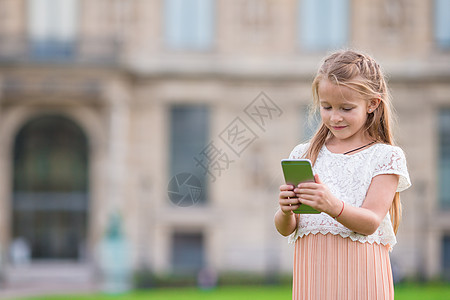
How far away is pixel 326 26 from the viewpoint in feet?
84.6

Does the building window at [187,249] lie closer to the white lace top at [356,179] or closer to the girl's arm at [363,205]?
the white lace top at [356,179]

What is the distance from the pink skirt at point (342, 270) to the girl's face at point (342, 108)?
45 cm

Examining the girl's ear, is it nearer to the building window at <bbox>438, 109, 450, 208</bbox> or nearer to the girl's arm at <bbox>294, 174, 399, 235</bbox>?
the girl's arm at <bbox>294, 174, 399, 235</bbox>

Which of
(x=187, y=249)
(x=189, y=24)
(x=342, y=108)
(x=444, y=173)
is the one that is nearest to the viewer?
(x=342, y=108)

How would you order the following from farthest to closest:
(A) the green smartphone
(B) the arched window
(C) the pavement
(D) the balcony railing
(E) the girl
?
(B) the arched window < (D) the balcony railing < (C) the pavement < (E) the girl < (A) the green smartphone

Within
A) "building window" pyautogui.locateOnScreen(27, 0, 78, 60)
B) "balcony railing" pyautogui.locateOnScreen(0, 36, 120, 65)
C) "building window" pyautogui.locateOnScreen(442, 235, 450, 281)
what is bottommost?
"building window" pyautogui.locateOnScreen(442, 235, 450, 281)

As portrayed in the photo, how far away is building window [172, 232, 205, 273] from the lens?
25.3 meters

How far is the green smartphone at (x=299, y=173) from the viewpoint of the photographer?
2844 mm

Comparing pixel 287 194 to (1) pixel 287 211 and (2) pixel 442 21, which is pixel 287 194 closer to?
(1) pixel 287 211

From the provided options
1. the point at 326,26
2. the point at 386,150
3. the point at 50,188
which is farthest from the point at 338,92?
the point at 326,26

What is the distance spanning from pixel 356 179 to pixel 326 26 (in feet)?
76.5

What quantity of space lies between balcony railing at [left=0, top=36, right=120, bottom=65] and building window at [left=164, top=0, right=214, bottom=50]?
217 cm

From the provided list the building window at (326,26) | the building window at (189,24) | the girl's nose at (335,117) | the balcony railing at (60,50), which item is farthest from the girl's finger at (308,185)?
the building window at (326,26)

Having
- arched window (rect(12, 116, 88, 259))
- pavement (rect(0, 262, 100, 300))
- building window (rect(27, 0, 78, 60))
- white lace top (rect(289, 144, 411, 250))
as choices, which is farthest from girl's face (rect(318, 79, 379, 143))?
building window (rect(27, 0, 78, 60))
